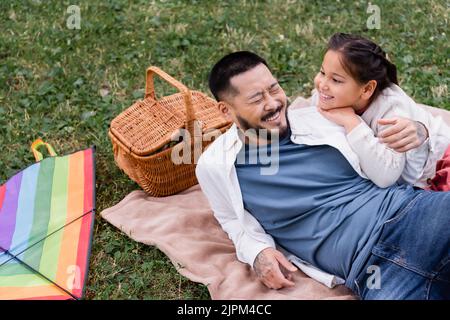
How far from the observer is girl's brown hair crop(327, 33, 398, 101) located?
3.42 metres

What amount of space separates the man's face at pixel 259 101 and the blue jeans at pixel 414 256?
0.76 m

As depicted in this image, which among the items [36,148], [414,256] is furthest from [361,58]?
[36,148]

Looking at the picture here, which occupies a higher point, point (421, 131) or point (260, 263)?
point (421, 131)

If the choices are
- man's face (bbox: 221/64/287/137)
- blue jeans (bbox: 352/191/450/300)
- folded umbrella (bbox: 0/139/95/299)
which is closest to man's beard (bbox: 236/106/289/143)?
man's face (bbox: 221/64/287/137)

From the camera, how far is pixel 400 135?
3.32 meters

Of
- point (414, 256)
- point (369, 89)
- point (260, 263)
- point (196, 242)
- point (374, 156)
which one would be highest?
point (369, 89)

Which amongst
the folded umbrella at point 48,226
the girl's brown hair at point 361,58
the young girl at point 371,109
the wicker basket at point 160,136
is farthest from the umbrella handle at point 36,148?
the girl's brown hair at point 361,58

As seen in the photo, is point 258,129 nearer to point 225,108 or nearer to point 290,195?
point 225,108

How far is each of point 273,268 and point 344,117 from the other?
83cm

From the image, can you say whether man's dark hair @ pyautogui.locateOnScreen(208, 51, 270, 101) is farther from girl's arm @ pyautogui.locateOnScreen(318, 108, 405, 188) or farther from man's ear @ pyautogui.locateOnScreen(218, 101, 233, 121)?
girl's arm @ pyautogui.locateOnScreen(318, 108, 405, 188)

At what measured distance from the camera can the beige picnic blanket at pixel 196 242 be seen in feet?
11.6

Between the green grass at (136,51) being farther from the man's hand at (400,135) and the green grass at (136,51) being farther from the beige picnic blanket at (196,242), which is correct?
the man's hand at (400,135)
